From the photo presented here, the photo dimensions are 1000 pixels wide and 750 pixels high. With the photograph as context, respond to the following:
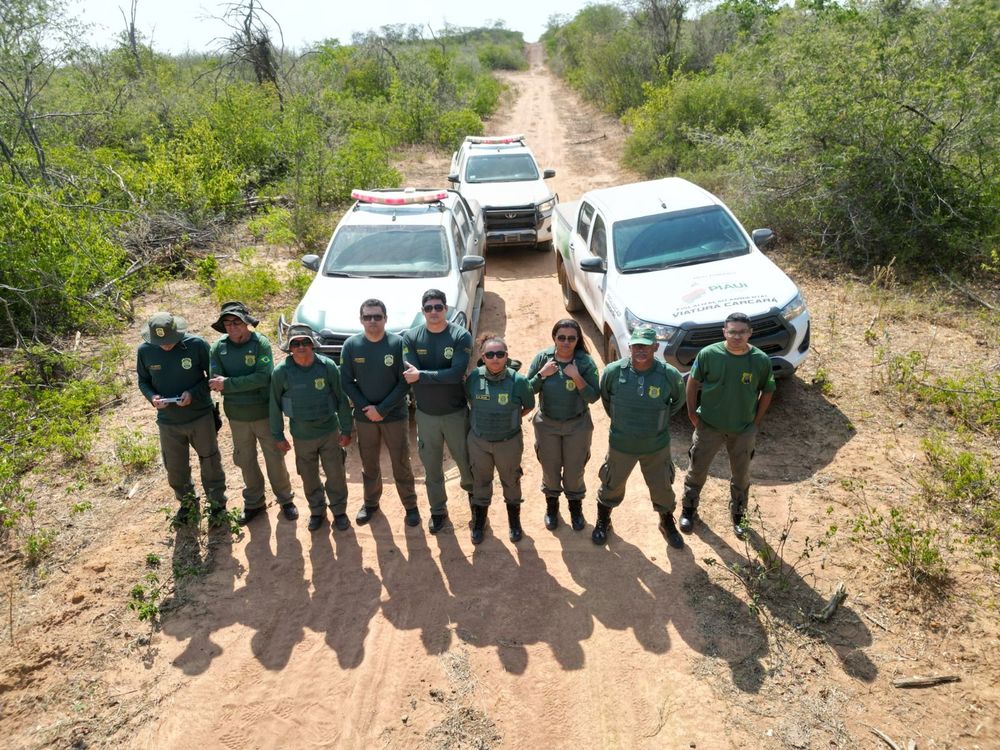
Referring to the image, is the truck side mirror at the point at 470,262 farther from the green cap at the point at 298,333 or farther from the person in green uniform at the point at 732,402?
the person in green uniform at the point at 732,402

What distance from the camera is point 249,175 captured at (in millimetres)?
13844

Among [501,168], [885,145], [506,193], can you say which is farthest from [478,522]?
[501,168]

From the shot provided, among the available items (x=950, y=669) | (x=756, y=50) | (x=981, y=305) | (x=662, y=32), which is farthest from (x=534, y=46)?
(x=950, y=669)

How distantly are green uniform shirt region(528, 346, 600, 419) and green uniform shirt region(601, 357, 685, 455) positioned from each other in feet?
0.44

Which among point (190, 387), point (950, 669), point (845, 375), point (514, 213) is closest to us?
point (950, 669)

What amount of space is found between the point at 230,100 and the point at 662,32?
55.2 feet

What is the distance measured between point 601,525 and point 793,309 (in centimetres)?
271

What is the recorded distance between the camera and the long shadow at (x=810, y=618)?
3.75 m

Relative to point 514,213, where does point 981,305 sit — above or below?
below

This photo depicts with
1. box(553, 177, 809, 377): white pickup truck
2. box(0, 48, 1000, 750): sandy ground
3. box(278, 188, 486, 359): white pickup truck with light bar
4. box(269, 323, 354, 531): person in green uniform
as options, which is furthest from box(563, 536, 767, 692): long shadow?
box(278, 188, 486, 359): white pickup truck with light bar

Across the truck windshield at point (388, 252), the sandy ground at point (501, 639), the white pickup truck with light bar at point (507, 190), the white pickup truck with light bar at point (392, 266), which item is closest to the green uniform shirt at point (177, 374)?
the sandy ground at point (501, 639)

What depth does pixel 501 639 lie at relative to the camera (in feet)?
13.3

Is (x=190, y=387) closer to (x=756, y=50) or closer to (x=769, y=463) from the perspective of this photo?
(x=769, y=463)

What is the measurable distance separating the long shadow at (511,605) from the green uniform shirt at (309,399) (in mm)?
1233
